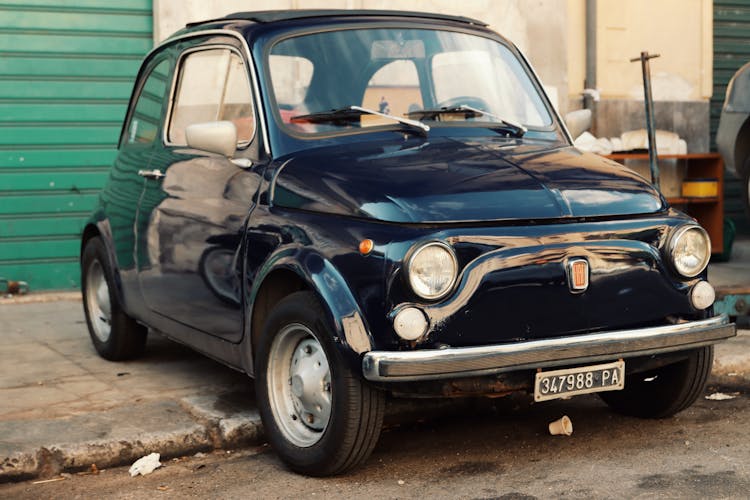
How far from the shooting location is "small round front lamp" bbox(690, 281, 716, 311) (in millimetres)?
4616

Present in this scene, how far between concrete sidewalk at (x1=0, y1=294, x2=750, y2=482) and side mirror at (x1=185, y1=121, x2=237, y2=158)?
121 centimetres

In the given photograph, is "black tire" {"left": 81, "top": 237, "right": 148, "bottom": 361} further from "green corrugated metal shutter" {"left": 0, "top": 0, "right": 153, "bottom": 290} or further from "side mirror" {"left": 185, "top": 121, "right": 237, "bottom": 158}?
"green corrugated metal shutter" {"left": 0, "top": 0, "right": 153, "bottom": 290}

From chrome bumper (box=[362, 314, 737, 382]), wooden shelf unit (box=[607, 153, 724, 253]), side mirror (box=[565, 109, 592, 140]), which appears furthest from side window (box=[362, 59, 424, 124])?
wooden shelf unit (box=[607, 153, 724, 253])

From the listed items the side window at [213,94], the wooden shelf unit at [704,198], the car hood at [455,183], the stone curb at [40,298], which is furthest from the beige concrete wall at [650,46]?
the car hood at [455,183]

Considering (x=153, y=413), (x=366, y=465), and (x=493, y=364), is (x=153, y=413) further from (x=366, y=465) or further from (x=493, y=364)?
(x=493, y=364)

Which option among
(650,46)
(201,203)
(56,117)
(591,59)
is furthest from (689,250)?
(650,46)

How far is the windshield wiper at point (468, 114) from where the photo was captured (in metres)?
5.27

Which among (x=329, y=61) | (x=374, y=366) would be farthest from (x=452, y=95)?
(x=374, y=366)

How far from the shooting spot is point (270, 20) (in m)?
5.40

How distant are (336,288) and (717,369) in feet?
9.63

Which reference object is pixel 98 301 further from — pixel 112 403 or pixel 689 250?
pixel 689 250

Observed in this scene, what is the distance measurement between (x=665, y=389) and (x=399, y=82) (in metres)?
1.86

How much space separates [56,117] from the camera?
9.55 meters

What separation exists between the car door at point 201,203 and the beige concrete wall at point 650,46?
7191 millimetres
